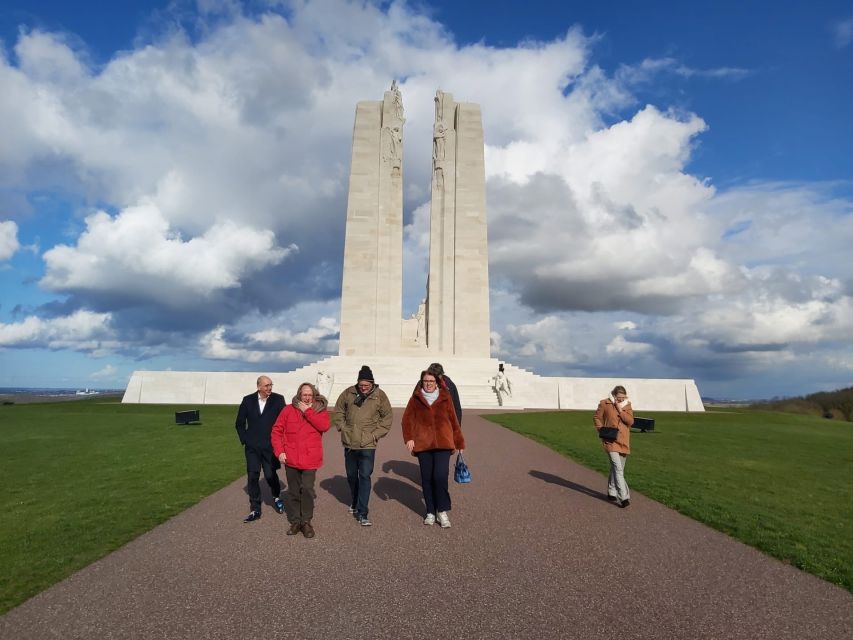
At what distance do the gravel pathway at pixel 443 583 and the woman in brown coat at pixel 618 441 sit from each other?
39 cm

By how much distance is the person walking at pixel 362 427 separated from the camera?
21.0 feet

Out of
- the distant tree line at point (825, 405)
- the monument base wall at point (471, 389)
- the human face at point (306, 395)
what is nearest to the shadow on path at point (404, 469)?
the human face at point (306, 395)

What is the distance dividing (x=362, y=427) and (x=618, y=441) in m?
3.57

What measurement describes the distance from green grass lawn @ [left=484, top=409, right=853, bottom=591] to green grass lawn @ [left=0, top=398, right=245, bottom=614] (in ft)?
22.0

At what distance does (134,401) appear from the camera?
30.8m

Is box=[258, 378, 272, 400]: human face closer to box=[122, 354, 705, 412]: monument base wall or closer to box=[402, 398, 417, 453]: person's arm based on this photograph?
box=[402, 398, 417, 453]: person's arm

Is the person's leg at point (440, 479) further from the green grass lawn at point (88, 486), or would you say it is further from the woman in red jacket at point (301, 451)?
the green grass lawn at point (88, 486)

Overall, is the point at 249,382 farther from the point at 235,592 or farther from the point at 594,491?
the point at 235,592

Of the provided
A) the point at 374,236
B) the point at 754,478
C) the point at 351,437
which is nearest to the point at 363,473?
the point at 351,437

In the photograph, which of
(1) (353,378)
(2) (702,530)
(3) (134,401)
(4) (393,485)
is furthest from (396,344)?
(2) (702,530)

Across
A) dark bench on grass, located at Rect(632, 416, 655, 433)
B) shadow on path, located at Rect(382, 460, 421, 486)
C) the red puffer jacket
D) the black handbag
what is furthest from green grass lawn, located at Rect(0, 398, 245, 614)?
dark bench on grass, located at Rect(632, 416, 655, 433)

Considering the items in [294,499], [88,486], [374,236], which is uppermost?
[374,236]

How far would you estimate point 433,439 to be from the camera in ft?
20.7

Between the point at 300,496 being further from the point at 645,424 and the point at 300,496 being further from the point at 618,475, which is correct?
the point at 645,424
